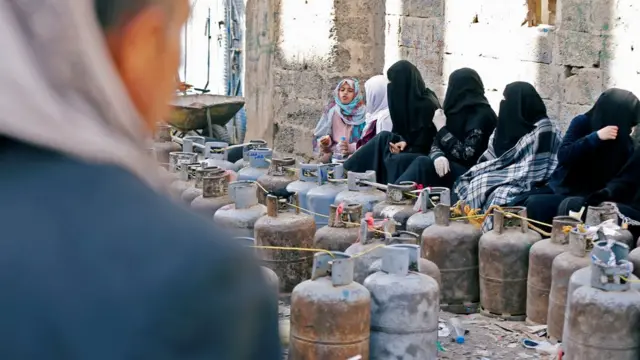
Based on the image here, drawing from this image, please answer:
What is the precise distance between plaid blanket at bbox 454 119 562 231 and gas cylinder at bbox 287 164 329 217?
49.4 inches

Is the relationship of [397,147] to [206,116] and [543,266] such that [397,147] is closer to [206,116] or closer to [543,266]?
[543,266]

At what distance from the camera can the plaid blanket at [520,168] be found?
6961mm

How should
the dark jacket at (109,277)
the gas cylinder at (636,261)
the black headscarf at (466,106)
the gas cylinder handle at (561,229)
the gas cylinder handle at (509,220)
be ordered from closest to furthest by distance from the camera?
the dark jacket at (109,277)
the gas cylinder at (636,261)
the gas cylinder handle at (561,229)
the gas cylinder handle at (509,220)
the black headscarf at (466,106)

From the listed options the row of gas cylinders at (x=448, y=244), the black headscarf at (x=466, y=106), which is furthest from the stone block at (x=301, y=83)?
the row of gas cylinders at (x=448, y=244)

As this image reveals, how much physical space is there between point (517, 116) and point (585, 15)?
851 mm

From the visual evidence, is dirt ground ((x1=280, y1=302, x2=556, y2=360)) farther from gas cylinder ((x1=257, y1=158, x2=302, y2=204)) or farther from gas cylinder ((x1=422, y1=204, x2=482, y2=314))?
gas cylinder ((x1=257, y1=158, x2=302, y2=204))

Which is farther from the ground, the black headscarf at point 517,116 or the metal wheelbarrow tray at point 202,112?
the black headscarf at point 517,116

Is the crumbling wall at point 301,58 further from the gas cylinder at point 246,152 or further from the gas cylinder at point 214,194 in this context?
the gas cylinder at point 214,194

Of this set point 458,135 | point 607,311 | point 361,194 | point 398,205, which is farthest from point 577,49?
point 607,311

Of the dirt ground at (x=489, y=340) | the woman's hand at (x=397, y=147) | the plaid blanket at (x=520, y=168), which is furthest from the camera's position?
the woman's hand at (x=397, y=147)

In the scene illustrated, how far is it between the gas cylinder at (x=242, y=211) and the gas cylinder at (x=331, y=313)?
4.82 ft

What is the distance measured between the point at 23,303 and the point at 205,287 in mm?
134

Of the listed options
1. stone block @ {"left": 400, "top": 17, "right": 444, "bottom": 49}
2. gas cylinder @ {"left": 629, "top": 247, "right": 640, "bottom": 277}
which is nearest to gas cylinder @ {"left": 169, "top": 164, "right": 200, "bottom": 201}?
gas cylinder @ {"left": 629, "top": 247, "right": 640, "bottom": 277}

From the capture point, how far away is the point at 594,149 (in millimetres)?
6551
